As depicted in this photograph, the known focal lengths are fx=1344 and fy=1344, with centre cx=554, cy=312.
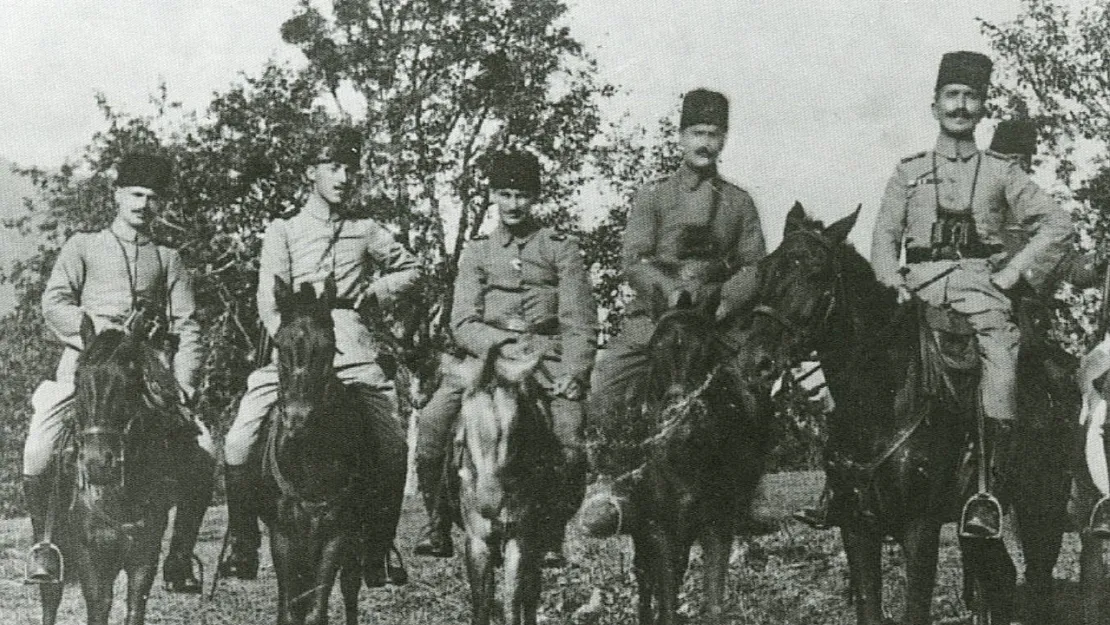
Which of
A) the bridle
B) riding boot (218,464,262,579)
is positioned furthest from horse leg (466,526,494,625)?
Answer: the bridle

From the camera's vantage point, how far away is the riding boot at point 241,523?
28.8ft

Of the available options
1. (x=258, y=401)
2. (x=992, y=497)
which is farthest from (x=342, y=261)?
(x=992, y=497)

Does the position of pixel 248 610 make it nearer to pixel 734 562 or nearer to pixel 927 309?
pixel 734 562

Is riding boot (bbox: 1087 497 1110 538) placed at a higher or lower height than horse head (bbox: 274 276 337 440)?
Result: lower

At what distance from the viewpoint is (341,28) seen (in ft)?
90.5

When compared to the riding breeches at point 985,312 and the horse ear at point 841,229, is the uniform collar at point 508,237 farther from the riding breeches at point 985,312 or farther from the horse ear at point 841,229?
the riding breeches at point 985,312

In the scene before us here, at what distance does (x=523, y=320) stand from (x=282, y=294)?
1.70 m

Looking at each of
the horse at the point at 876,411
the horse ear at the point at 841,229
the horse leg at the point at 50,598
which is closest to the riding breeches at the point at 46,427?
the horse leg at the point at 50,598

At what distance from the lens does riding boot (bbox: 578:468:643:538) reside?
833cm

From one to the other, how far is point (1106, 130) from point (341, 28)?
15452 mm

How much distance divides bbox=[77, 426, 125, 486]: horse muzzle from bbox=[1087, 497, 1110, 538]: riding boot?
20.9ft

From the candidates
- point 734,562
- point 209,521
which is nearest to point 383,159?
point 209,521

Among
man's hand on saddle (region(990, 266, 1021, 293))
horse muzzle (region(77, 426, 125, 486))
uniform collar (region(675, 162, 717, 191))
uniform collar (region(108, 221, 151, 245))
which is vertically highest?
uniform collar (region(675, 162, 717, 191))

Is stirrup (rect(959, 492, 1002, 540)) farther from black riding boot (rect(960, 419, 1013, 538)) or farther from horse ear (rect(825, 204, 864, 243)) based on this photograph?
horse ear (rect(825, 204, 864, 243))
